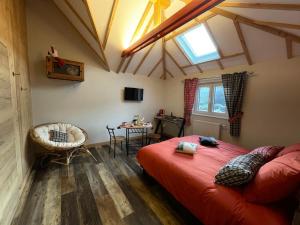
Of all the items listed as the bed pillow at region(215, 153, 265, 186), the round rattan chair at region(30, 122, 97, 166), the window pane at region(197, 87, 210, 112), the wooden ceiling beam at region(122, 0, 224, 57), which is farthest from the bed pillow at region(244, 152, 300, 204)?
the window pane at region(197, 87, 210, 112)

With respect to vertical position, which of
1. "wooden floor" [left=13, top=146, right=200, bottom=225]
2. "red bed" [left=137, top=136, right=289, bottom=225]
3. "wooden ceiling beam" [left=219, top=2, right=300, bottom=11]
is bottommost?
"wooden floor" [left=13, top=146, right=200, bottom=225]

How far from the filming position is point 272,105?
275cm

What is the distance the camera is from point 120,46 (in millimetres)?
3244

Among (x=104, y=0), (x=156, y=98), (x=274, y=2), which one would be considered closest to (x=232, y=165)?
(x=274, y=2)

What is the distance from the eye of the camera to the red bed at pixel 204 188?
3.62ft

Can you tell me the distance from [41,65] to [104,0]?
189 cm

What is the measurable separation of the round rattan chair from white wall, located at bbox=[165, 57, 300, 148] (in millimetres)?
3489

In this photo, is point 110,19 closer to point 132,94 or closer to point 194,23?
point 194,23

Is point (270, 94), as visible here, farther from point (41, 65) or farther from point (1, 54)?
point (41, 65)

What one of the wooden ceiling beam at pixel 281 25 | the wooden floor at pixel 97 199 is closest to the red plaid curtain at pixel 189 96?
the wooden ceiling beam at pixel 281 25

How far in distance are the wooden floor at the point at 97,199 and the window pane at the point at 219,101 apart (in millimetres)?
2564

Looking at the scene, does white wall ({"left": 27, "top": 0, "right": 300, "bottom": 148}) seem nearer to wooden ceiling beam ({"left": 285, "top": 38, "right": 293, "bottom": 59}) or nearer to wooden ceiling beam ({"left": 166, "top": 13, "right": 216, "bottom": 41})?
wooden ceiling beam ({"left": 285, "top": 38, "right": 293, "bottom": 59})

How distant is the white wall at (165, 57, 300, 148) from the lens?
8.25 feet

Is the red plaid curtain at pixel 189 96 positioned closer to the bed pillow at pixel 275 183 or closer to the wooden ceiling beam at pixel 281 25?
the wooden ceiling beam at pixel 281 25
